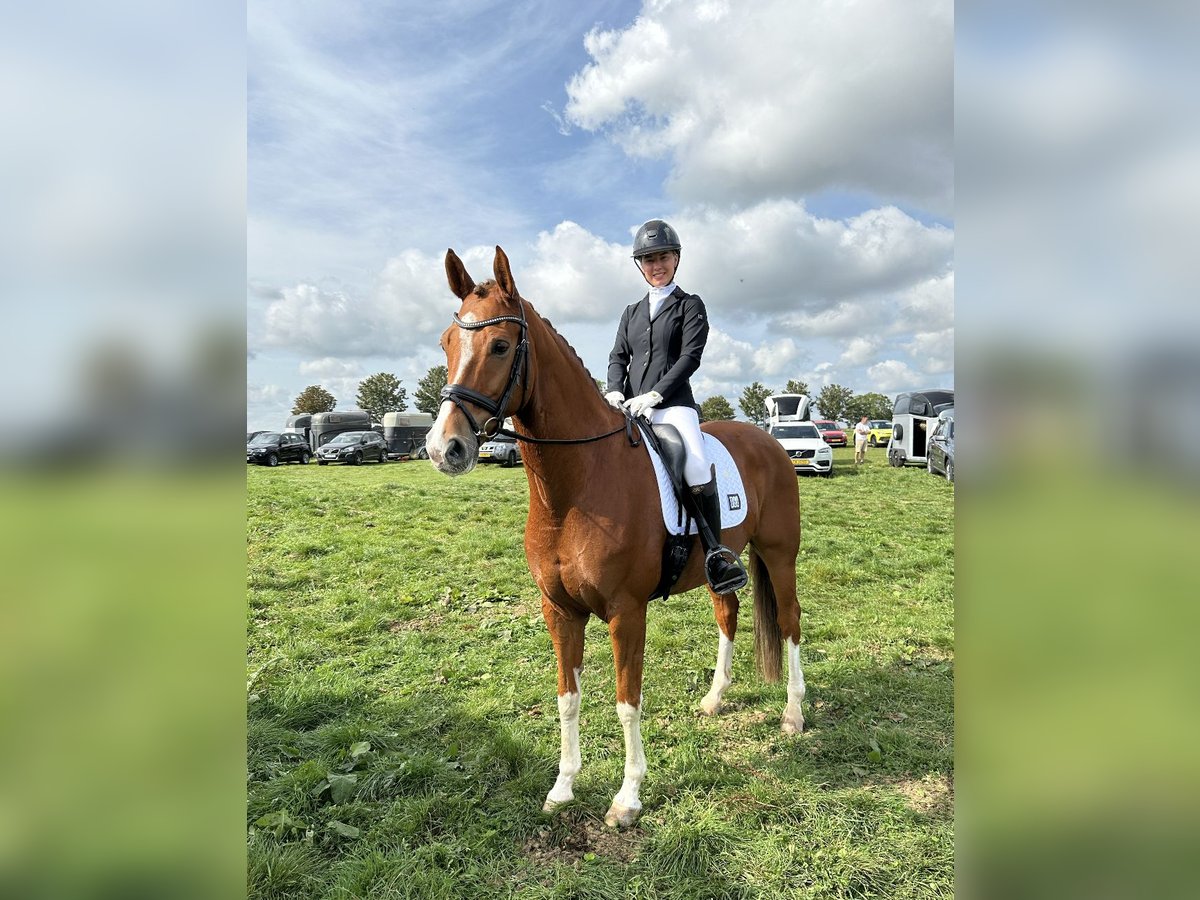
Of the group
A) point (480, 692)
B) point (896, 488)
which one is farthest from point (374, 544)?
point (896, 488)

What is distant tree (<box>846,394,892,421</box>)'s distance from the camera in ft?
298

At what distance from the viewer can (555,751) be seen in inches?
165

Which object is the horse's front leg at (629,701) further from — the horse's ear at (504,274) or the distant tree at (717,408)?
the distant tree at (717,408)

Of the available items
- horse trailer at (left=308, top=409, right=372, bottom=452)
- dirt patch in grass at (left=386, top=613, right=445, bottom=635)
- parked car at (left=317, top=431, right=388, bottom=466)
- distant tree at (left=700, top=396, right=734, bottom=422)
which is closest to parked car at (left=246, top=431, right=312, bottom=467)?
parked car at (left=317, top=431, right=388, bottom=466)

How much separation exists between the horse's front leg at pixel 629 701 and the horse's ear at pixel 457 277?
2.04 m

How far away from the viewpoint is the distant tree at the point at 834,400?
89750 mm

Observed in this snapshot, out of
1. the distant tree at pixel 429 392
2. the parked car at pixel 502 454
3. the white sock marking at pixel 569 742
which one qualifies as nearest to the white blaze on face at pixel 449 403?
the white sock marking at pixel 569 742

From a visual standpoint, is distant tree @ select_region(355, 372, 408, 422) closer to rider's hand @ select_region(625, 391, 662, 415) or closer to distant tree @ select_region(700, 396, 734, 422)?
distant tree @ select_region(700, 396, 734, 422)

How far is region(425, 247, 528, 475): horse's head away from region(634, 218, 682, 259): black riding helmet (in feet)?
4.72

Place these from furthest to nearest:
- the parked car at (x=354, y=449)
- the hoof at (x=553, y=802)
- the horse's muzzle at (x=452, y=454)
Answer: the parked car at (x=354, y=449)
the hoof at (x=553, y=802)
the horse's muzzle at (x=452, y=454)
